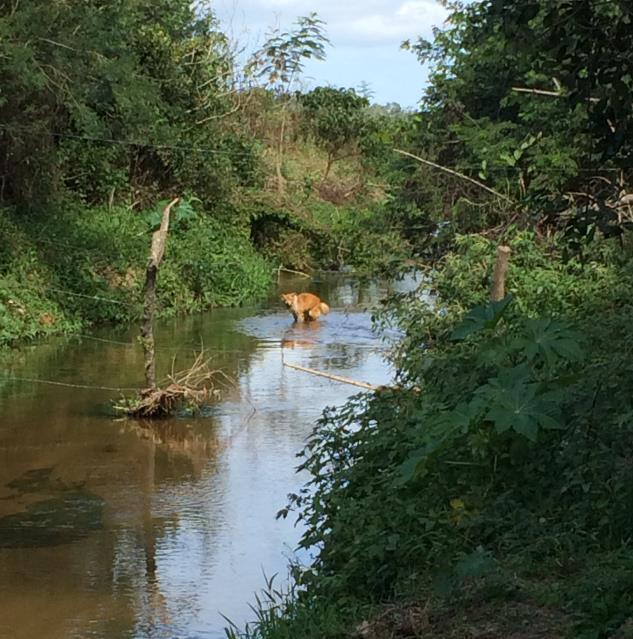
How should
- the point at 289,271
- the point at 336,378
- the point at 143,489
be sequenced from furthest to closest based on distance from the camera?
the point at 289,271 < the point at 336,378 < the point at 143,489

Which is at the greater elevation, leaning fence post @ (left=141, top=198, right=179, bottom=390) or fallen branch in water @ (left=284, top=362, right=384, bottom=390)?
leaning fence post @ (left=141, top=198, right=179, bottom=390)

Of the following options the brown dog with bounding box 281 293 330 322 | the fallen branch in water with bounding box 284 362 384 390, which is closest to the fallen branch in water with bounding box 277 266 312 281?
the brown dog with bounding box 281 293 330 322

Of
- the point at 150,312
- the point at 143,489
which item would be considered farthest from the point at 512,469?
the point at 150,312

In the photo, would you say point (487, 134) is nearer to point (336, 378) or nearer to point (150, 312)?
point (336, 378)

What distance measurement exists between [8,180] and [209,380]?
26.9 feet

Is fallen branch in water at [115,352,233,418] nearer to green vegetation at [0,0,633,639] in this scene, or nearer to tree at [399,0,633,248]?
green vegetation at [0,0,633,639]

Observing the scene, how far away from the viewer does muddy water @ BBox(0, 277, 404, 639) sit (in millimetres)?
7250

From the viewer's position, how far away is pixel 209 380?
14.2 metres

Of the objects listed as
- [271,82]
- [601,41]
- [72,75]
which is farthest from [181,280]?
[601,41]

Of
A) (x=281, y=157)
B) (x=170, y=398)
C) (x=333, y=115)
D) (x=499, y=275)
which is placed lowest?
(x=170, y=398)

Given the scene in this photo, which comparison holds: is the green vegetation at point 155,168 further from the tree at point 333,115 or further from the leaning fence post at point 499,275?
the leaning fence post at point 499,275

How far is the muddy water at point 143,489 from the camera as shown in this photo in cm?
725

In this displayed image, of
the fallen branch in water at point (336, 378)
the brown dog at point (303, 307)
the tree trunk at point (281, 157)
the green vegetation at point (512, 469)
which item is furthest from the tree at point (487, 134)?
the tree trunk at point (281, 157)

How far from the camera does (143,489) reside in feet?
32.8
